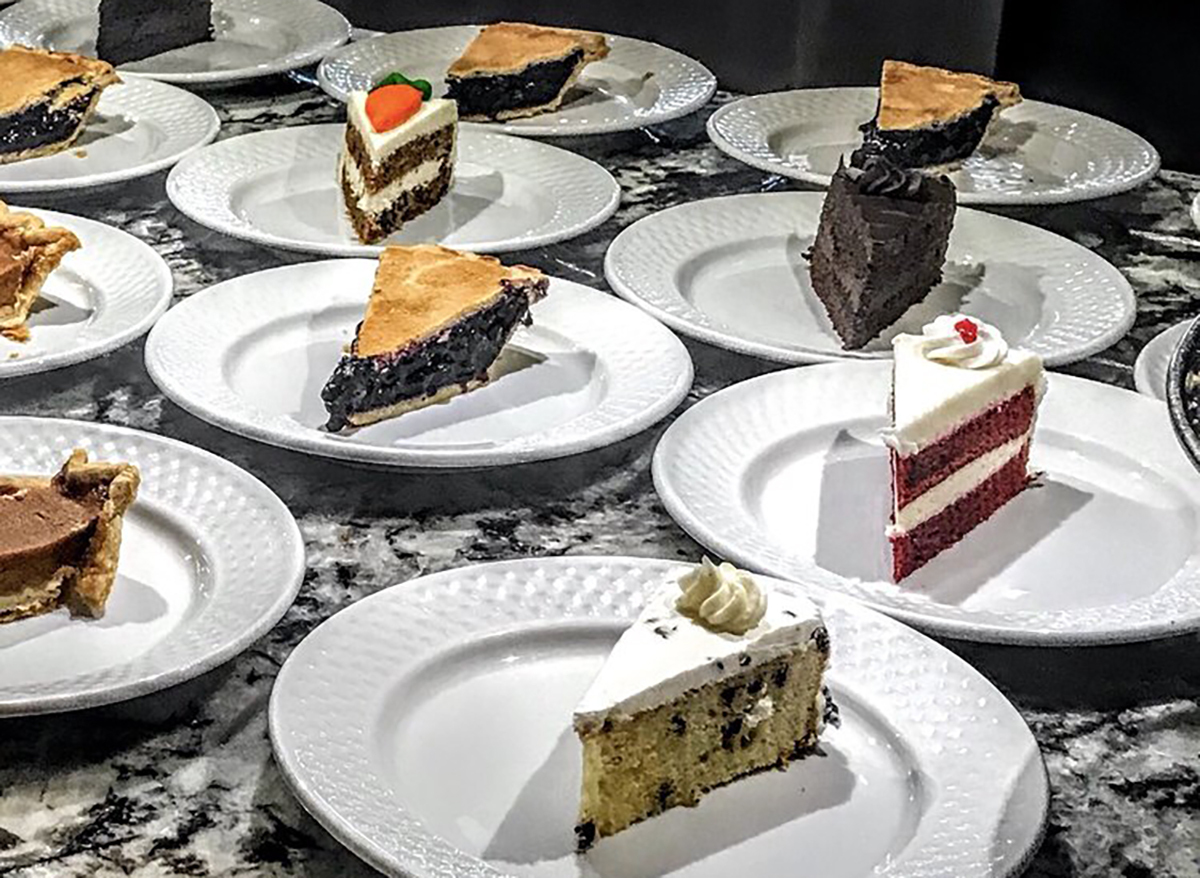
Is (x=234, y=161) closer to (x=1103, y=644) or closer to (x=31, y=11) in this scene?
(x=31, y=11)

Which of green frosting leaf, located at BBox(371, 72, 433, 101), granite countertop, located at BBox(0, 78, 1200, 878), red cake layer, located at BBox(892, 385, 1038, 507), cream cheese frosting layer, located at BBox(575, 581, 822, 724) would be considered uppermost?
green frosting leaf, located at BBox(371, 72, 433, 101)

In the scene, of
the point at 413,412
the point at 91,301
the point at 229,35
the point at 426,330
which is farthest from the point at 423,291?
the point at 229,35

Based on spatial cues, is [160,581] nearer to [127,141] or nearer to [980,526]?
[980,526]

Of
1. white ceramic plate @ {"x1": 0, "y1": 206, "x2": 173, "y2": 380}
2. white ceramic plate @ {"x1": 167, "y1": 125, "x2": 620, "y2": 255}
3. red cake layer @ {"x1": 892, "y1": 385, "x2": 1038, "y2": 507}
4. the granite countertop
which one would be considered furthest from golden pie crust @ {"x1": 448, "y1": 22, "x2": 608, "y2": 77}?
red cake layer @ {"x1": 892, "y1": 385, "x2": 1038, "y2": 507}

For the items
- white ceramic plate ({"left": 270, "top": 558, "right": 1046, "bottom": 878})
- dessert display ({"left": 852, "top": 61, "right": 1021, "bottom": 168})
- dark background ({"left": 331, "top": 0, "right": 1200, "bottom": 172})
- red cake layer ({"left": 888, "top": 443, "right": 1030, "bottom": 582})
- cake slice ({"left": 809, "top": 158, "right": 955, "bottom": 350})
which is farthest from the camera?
dark background ({"left": 331, "top": 0, "right": 1200, "bottom": 172})

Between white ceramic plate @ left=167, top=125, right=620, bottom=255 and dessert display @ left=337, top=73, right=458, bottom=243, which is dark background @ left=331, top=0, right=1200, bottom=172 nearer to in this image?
white ceramic plate @ left=167, top=125, right=620, bottom=255

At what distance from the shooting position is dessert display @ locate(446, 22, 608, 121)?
3.66 m

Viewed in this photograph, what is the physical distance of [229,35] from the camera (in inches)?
160

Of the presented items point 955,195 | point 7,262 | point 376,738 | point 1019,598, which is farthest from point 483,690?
point 955,195

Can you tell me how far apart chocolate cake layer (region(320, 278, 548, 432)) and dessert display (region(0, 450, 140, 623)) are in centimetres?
44

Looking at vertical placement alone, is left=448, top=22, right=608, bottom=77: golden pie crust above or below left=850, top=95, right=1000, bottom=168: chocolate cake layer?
above

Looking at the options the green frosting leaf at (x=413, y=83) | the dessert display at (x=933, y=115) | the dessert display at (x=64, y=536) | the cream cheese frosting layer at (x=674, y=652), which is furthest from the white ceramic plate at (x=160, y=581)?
the dessert display at (x=933, y=115)

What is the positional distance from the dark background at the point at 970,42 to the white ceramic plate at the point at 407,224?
91cm

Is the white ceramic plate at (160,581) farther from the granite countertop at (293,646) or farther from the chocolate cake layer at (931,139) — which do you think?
the chocolate cake layer at (931,139)
